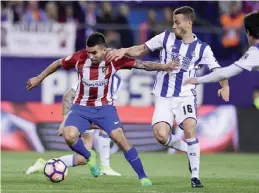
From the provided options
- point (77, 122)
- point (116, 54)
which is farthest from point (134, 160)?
point (116, 54)

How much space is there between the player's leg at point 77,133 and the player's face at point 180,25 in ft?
5.41

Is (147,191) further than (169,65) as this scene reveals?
No

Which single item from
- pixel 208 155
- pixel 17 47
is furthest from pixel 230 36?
pixel 17 47

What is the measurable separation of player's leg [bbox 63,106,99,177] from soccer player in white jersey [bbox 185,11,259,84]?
2163mm

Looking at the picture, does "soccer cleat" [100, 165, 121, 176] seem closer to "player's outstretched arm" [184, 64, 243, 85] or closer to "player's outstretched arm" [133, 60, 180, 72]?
"player's outstretched arm" [133, 60, 180, 72]

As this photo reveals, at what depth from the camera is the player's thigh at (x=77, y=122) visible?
1232 cm

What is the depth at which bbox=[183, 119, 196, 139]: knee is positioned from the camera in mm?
12477

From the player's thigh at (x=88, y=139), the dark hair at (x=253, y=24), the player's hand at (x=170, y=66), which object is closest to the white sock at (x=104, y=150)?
the player's thigh at (x=88, y=139)

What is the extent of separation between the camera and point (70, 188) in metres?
11.8

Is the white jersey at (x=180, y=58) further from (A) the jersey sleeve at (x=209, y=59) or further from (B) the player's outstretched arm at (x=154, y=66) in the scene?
(B) the player's outstretched arm at (x=154, y=66)

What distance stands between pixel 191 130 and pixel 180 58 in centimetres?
101

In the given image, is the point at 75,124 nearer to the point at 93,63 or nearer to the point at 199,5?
the point at 93,63

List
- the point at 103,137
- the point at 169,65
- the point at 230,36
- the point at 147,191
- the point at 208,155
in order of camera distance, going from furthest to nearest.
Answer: the point at 230,36 < the point at 208,155 < the point at 103,137 < the point at 169,65 < the point at 147,191

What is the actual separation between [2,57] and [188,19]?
866 cm
